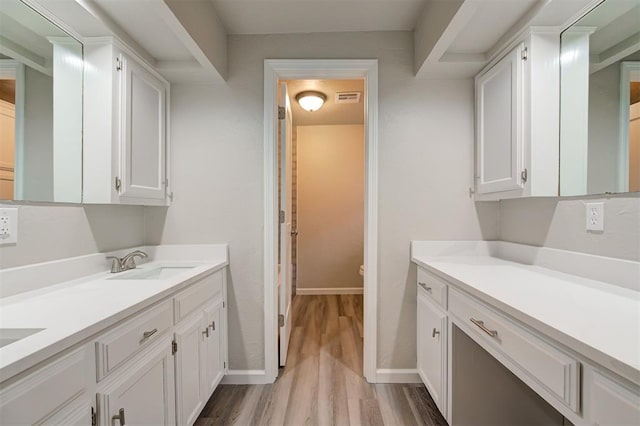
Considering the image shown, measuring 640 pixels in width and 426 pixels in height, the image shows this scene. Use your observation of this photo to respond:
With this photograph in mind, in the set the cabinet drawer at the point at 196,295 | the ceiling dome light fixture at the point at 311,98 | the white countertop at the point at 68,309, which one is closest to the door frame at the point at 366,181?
the cabinet drawer at the point at 196,295

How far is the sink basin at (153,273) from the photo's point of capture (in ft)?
4.85

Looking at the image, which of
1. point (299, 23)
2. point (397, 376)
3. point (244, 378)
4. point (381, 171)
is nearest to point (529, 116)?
point (381, 171)

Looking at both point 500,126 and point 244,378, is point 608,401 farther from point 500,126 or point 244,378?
point 244,378

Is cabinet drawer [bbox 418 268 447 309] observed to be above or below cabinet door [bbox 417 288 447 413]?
above

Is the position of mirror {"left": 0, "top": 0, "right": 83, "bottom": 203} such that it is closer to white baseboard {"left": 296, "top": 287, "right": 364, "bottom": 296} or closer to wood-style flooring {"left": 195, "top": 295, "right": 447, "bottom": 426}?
wood-style flooring {"left": 195, "top": 295, "right": 447, "bottom": 426}

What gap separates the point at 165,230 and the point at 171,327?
2.91 feet

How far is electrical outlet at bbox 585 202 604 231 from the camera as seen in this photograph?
1183 mm

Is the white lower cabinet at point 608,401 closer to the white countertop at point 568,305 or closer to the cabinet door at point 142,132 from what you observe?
the white countertop at point 568,305

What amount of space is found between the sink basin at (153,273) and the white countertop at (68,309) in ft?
0.22

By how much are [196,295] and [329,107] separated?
259 cm

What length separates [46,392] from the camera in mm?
679

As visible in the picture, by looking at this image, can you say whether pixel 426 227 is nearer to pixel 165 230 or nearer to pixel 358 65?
pixel 358 65

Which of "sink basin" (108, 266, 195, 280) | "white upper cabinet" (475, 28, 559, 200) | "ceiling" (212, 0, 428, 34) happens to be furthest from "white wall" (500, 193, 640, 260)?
"sink basin" (108, 266, 195, 280)

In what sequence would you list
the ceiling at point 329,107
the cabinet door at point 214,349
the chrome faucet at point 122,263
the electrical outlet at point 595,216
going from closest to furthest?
the electrical outlet at point 595,216 < the chrome faucet at point 122,263 < the cabinet door at point 214,349 < the ceiling at point 329,107
